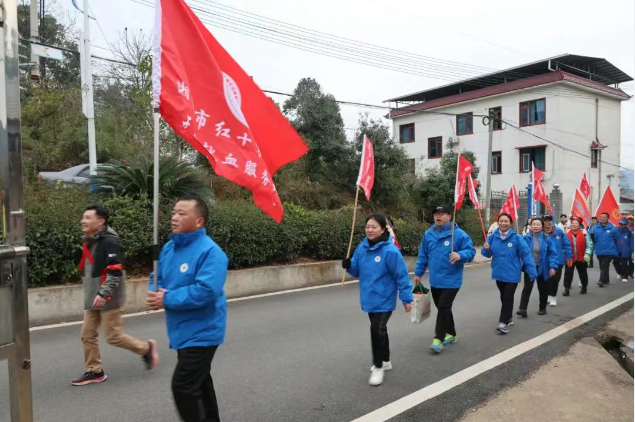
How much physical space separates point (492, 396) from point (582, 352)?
7.40ft

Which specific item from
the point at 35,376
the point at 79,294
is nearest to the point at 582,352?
the point at 35,376

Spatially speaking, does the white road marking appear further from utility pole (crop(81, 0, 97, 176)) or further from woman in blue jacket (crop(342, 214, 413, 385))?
utility pole (crop(81, 0, 97, 176))

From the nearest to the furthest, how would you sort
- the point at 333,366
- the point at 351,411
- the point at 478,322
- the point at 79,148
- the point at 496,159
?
the point at 351,411, the point at 333,366, the point at 478,322, the point at 79,148, the point at 496,159

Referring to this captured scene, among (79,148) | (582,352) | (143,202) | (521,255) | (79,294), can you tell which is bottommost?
(582,352)

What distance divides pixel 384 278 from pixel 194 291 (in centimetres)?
235

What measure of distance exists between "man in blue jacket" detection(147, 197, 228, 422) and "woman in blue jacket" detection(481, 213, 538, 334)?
195 inches

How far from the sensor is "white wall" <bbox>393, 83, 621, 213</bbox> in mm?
30578

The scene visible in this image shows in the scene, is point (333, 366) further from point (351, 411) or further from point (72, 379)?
point (72, 379)

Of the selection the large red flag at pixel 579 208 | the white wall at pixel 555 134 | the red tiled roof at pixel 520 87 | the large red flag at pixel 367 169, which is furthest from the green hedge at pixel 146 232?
the red tiled roof at pixel 520 87

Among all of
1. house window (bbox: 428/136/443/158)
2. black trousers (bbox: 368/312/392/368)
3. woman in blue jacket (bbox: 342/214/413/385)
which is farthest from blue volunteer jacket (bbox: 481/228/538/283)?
house window (bbox: 428/136/443/158)

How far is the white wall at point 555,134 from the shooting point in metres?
30.6

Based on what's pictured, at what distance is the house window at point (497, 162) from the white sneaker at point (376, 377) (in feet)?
106

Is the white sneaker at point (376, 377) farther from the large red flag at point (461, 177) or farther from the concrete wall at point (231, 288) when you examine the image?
the concrete wall at point (231, 288)

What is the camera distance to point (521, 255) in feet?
22.2
